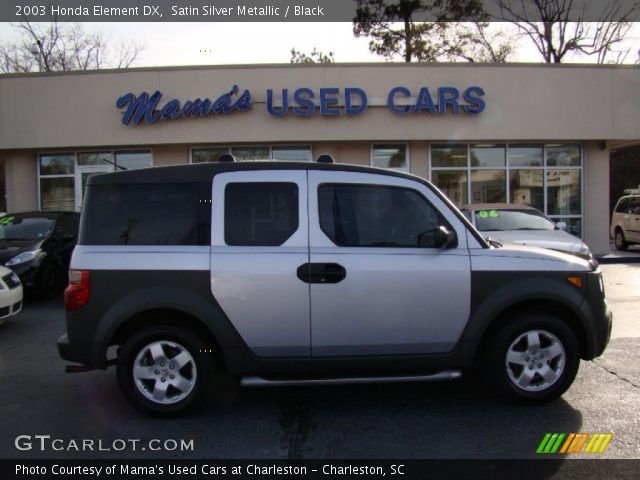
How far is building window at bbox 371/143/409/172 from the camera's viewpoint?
610 inches

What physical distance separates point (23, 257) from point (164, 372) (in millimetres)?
6263

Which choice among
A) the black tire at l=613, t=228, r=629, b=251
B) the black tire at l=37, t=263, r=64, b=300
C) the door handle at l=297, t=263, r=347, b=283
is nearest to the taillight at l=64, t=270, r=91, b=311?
the door handle at l=297, t=263, r=347, b=283

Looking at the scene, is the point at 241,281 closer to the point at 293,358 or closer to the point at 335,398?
the point at 293,358

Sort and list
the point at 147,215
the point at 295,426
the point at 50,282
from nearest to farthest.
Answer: the point at 295,426 → the point at 147,215 → the point at 50,282

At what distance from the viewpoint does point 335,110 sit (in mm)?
14562

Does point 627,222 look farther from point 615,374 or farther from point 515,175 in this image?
point 615,374

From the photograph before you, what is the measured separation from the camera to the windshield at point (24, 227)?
973 cm

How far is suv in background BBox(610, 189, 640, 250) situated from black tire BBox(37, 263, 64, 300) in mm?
15861

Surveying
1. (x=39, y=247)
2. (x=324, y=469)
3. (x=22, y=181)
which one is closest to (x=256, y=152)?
(x=22, y=181)

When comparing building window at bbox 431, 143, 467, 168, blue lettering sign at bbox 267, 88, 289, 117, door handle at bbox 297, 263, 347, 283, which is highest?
blue lettering sign at bbox 267, 88, 289, 117

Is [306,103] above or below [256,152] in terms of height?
above

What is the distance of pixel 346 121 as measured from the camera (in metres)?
14.7

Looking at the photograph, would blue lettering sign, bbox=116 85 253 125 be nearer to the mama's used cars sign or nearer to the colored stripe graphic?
the mama's used cars sign

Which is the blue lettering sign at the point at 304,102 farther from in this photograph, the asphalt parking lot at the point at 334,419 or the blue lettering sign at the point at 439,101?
the asphalt parking lot at the point at 334,419
